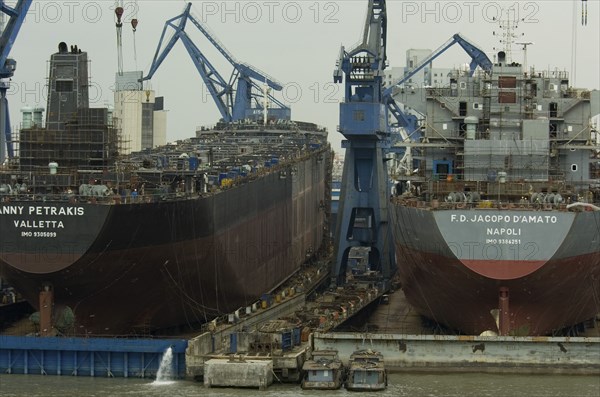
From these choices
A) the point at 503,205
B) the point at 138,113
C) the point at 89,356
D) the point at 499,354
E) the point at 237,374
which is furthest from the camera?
the point at 138,113

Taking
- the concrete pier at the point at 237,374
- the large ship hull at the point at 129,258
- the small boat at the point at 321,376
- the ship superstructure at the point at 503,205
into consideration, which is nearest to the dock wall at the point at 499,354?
the ship superstructure at the point at 503,205

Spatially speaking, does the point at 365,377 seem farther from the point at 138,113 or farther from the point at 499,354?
the point at 138,113

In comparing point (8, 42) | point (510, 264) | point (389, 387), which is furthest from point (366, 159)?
point (389, 387)

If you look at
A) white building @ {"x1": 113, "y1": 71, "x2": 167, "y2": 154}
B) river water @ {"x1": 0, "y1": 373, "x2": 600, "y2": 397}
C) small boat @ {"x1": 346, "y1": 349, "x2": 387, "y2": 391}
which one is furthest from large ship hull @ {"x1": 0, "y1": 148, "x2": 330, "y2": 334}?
white building @ {"x1": 113, "y1": 71, "x2": 167, "y2": 154}

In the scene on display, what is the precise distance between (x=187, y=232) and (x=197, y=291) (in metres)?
2.55

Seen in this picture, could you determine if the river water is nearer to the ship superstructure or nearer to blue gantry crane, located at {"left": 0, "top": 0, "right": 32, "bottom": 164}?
the ship superstructure

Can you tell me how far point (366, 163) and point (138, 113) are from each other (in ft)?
164

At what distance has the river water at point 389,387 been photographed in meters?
48.6

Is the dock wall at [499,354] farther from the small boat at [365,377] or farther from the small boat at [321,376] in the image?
the small boat at [321,376]

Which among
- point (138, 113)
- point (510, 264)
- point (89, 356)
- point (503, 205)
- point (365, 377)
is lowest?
point (365, 377)

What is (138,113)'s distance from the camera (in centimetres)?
11981

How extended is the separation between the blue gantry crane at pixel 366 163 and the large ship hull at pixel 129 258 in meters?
9.54

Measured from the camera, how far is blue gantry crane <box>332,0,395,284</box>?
70.5 metres

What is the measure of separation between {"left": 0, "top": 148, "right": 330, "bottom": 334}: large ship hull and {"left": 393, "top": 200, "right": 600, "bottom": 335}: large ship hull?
7.80m
